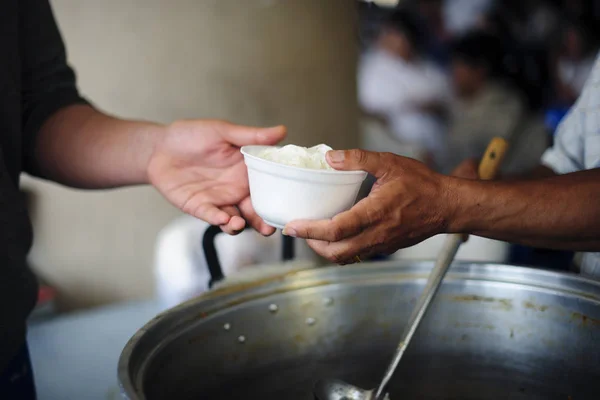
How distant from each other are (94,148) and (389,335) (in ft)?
2.50

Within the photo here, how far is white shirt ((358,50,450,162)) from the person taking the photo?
5.04 meters

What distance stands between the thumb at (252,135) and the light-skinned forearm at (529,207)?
37cm

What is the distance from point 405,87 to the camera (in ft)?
17.1

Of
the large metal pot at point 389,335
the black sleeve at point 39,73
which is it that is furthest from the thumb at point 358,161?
the black sleeve at point 39,73

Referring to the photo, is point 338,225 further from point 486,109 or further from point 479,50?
point 479,50

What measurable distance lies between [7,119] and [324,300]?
71cm

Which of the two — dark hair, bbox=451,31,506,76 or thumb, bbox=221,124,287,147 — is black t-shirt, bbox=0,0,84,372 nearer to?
thumb, bbox=221,124,287,147

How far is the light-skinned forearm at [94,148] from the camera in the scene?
1.24m

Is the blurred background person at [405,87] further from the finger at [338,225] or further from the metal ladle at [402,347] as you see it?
the finger at [338,225]

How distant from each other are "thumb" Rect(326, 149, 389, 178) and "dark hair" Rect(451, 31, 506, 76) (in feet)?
14.2

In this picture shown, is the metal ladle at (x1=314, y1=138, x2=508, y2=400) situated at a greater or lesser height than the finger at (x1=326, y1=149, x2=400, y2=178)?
lesser

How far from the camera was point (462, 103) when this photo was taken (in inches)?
191

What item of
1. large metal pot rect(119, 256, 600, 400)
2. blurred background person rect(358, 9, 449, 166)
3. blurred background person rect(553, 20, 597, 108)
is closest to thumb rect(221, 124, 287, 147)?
large metal pot rect(119, 256, 600, 400)

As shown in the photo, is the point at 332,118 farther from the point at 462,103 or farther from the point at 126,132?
the point at 126,132
